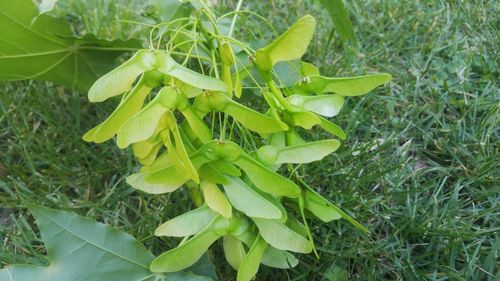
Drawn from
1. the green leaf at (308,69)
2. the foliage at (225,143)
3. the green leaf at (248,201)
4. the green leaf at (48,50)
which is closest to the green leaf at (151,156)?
the foliage at (225,143)

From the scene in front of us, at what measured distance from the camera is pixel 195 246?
30.2 inches

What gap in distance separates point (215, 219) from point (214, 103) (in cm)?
14

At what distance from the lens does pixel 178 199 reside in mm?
1085

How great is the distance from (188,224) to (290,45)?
24cm

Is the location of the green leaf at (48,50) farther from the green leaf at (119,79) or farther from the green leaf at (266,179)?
the green leaf at (266,179)

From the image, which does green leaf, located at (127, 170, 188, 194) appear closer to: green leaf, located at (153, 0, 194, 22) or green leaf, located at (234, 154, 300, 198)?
green leaf, located at (234, 154, 300, 198)

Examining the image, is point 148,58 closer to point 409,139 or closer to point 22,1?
point 22,1

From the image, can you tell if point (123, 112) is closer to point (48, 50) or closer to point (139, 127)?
point (139, 127)

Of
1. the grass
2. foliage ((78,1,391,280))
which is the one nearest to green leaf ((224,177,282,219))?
foliage ((78,1,391,280))

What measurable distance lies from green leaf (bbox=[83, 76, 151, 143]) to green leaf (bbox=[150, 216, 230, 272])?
15cm

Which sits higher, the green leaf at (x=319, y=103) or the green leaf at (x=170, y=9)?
the green leaf at (x=170, y=9)

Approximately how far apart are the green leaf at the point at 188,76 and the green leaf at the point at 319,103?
0.10 m

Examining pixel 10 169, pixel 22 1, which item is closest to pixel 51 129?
pixel 10 169

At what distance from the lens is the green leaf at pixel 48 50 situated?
1.04 metres
